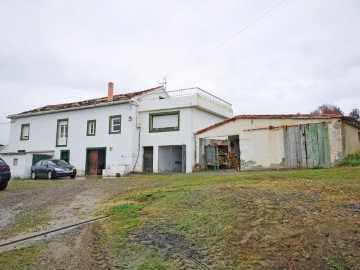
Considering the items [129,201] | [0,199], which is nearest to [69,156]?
[0,199]

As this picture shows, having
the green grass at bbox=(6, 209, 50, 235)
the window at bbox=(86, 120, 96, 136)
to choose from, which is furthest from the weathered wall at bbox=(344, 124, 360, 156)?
the window at bbox=(86, 120, 96, 136)

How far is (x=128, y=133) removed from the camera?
85.3 feet

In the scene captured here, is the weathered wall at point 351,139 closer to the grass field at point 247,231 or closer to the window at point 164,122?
the grass field at point 247,231

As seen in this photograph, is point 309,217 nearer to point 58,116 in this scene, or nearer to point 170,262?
point 170,262

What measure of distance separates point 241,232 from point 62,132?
27078mm

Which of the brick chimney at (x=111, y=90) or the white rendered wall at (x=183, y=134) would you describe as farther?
the brick chimney at (x=111, y=90)

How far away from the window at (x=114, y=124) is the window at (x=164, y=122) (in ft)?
8.94

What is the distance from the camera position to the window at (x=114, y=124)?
2695cm

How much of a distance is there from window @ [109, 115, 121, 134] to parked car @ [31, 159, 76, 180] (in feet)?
15.9

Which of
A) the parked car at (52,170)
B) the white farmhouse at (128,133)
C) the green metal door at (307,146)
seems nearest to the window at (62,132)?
the white farmhouse at (128,133)

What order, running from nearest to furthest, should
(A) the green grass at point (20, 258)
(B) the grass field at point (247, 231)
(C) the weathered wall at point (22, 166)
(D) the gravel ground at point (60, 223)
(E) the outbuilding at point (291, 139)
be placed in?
(B) the grass field at point (247, 231), (A) the green grass at point (20, 258), (D) the gravel ground at point (60, 223), (E) the outbuilding at point (291, 139), (C) the weathered wall at point (22, 166)

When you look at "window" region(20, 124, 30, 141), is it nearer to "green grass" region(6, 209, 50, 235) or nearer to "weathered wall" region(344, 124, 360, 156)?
"green grass" region(6, 209, 50, 235)

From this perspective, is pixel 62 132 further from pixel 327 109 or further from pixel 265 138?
pixel 327 109

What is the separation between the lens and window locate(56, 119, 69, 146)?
30.1m
